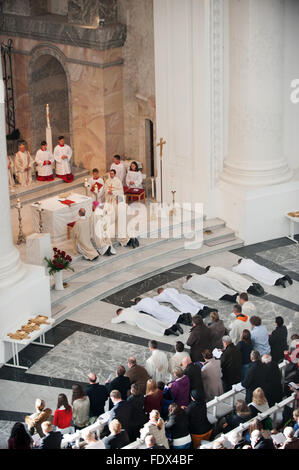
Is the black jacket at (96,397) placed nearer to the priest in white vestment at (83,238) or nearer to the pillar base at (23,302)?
the pillar base at (23,302)

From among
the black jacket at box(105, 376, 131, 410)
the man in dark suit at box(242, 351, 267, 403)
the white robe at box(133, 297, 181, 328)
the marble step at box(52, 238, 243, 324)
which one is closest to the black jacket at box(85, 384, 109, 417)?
the black jacket at box(105, 376, 131, 410)

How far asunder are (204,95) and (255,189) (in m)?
2.32

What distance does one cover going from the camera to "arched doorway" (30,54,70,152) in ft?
72.7

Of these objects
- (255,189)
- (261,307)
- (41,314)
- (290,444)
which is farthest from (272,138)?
(290,444)

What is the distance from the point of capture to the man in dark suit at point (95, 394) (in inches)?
450

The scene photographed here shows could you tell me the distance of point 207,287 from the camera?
52.9 feet

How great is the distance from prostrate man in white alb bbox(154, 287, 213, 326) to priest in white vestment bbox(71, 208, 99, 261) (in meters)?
1.90

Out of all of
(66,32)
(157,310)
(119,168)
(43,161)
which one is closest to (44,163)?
(43,161)

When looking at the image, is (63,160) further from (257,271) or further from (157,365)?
(157,365)

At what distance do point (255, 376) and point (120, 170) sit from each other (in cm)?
935

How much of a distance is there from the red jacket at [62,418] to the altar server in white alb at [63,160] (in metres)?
10.6

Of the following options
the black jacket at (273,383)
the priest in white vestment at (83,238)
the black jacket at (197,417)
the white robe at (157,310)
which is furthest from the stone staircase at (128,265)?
the black jacket at (197,417)

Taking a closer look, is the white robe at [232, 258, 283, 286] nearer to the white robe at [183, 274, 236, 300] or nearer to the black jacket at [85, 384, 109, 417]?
the white robe at [183, 274, 236, 300]
